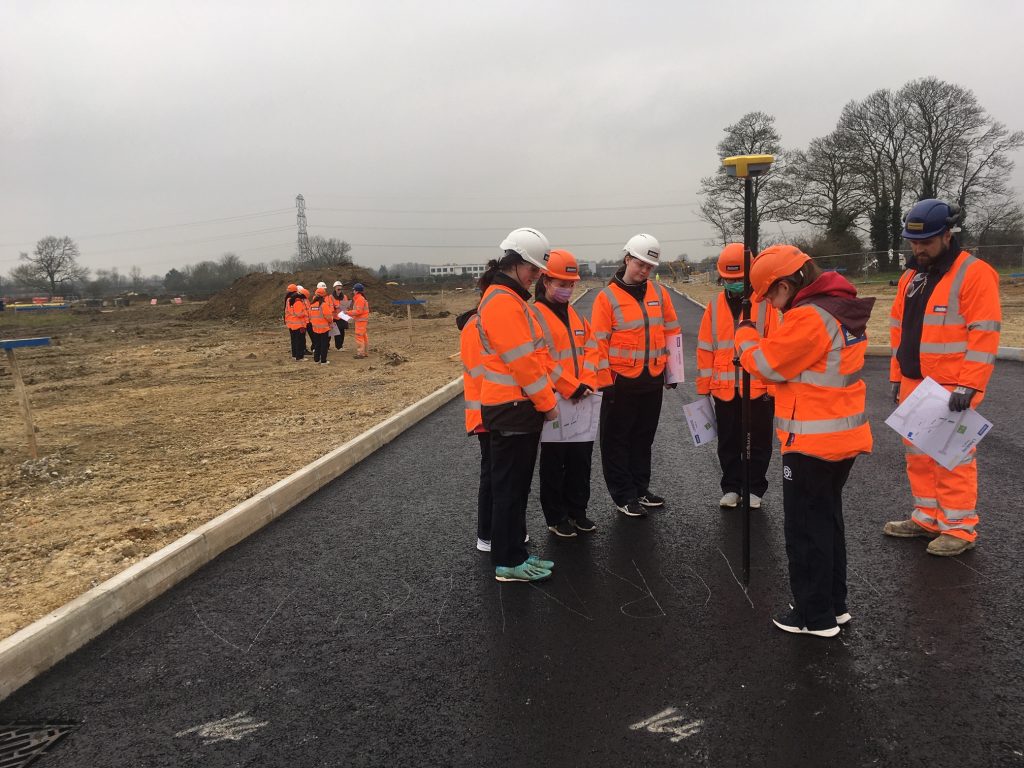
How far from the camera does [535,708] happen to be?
288 centimetres

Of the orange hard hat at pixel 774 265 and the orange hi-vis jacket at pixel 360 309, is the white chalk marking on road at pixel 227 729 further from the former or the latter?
the orange hi-vis jacket at pixel 360 309

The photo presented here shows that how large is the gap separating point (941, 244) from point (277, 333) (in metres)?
26.6

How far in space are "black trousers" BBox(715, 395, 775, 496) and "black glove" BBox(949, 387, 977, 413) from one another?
48.6 inches

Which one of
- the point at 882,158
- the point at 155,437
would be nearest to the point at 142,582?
the point at 155,437

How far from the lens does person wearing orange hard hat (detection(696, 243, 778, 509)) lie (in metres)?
Answer: 4.95

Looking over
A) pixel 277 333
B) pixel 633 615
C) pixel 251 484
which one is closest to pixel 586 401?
pixel 633 615

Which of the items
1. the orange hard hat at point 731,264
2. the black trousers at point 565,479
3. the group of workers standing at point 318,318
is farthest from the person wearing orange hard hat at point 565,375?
the group of workers standing at point 318,318

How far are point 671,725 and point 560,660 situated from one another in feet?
2.13

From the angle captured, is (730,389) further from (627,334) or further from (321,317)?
(321,317)

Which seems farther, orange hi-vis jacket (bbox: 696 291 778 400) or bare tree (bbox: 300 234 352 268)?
bare tree (bbox: 300 234 352 268)

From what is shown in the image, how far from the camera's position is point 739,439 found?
205 inches

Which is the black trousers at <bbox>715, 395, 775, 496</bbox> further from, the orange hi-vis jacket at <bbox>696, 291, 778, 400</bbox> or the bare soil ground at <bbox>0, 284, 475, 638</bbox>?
the bare soil ground at <bbox>0, 284, 475, 638</bbox>

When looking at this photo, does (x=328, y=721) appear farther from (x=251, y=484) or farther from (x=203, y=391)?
(x=203, y=391)

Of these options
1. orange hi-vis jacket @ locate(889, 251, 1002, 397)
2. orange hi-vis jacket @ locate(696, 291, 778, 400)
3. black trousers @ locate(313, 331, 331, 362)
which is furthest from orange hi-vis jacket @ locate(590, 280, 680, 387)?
black trousers @ locate(313, 331, 331, 362)
